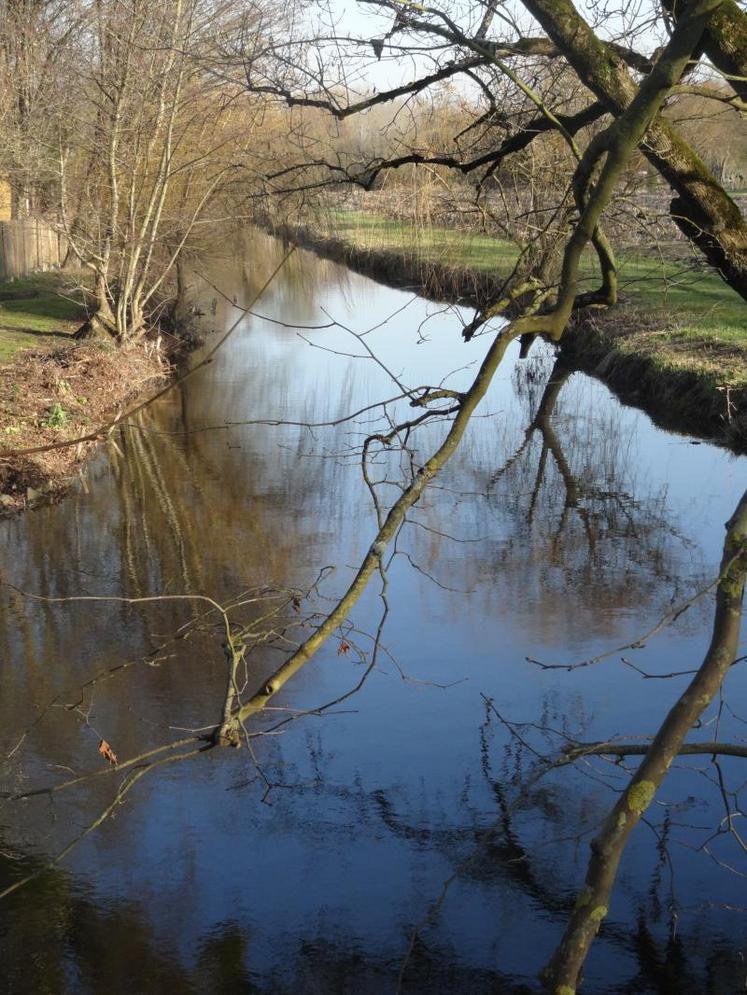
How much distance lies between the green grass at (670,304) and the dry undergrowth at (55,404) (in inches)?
201

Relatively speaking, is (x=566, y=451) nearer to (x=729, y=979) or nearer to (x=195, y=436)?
(x=195, y=436)

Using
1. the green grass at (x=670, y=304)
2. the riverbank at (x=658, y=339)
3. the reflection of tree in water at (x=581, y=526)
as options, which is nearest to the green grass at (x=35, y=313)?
the riverbank at (x=658, y=339)

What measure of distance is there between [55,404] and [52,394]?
0.55 metres

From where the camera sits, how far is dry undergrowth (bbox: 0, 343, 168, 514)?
12.4 metres

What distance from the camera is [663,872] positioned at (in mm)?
5754

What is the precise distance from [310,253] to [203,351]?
16.7m

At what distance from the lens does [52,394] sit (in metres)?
14.4

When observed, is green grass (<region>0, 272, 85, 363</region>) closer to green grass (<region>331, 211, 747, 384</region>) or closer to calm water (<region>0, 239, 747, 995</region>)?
calm water (<region>0, 239, 747, 995</region>)

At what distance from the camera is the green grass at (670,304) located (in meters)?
→ 14.7

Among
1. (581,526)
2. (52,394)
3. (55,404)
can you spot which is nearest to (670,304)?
(581,526)

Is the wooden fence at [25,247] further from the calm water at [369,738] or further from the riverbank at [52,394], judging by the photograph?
the calm water at [369,738]

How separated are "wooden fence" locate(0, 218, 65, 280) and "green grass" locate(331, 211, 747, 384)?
319 inches

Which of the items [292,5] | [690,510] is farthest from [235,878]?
[690,510]

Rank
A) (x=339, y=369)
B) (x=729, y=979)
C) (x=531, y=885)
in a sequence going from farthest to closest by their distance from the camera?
1. (x=339, y=369)
2. (x=531, y=885)
3. (x=729, y=979)
